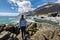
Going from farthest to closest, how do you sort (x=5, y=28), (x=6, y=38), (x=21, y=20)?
(x=5, y=28) → (x=6, y=38) → (x=21, y=20)

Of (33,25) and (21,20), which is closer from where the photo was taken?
(21,20)

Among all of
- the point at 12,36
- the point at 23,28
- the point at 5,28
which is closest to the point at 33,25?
the point at 5,28

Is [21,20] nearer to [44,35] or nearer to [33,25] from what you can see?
[44,35]

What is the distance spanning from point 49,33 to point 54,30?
0.94 meters

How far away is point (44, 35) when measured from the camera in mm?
23578

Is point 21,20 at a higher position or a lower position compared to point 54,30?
higher

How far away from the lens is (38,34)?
23203 millimetres

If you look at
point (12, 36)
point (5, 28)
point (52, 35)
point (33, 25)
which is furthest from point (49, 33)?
point (33, 25)

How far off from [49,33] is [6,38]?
241 inches

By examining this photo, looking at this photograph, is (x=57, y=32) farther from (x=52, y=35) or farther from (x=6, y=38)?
(x=6, y=38)

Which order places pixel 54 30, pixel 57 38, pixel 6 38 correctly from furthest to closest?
1. pixel 54 30
2. pixel 57 38
3. pixel 6 38

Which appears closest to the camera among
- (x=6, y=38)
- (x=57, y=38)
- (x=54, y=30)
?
(x=6, y=38)

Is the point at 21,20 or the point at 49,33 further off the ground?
the point at 21,20

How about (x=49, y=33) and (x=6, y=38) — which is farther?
(x=49, y=33)
